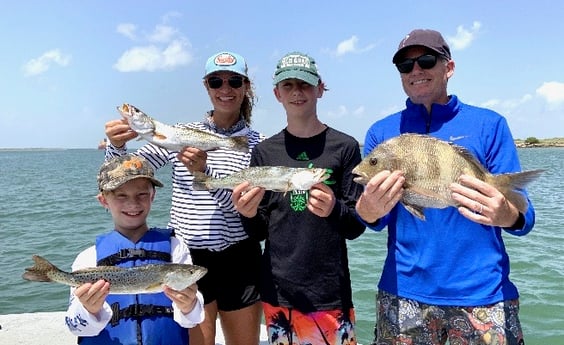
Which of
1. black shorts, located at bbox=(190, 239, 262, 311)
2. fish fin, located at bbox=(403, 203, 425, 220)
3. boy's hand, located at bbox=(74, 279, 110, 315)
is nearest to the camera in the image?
fish fin, located at bbox=(403, 203, 425, 220)

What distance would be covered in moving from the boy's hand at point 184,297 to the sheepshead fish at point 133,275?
5cm

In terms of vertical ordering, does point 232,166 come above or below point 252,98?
below

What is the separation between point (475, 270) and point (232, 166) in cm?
218

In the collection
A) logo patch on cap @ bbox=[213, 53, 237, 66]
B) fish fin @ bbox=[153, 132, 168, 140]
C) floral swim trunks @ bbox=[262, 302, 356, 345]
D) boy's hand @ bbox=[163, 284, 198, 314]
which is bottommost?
floral swim trunks @ bbox=[262, 302, 356, 345]

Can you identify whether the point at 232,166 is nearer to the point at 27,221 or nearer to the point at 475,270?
the point at 475,270

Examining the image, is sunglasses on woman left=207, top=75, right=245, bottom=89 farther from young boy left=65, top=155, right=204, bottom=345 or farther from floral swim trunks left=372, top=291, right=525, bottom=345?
floral swim trunks left=372, top=291, right=525, bottom=345

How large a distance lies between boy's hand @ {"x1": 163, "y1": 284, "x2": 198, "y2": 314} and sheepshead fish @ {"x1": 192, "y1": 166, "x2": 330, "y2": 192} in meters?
0.82

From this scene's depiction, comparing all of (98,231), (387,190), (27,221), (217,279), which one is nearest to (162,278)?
(217,279)

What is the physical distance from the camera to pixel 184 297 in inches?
131

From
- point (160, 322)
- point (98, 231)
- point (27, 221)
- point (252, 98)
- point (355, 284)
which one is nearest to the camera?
point (160, 322)

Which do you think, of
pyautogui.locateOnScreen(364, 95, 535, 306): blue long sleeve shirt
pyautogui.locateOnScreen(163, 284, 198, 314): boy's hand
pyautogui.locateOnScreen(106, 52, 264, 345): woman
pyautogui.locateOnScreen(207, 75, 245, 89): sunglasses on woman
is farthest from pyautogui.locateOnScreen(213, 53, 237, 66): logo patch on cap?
pyautogui.locateOnScreen(163, 284, 198, 314): boy's hand

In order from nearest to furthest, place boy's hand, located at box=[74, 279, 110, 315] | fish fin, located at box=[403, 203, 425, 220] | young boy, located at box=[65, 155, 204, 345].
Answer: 1. fish fin, located at box=[403, 203, 425, 220]
2. boy's hand, located at box=[74, 279, 110, 315]
3. young boy, located at box=[65, 155, 204, 345]

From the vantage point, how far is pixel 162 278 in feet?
10.8

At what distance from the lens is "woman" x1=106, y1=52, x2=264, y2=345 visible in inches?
161
